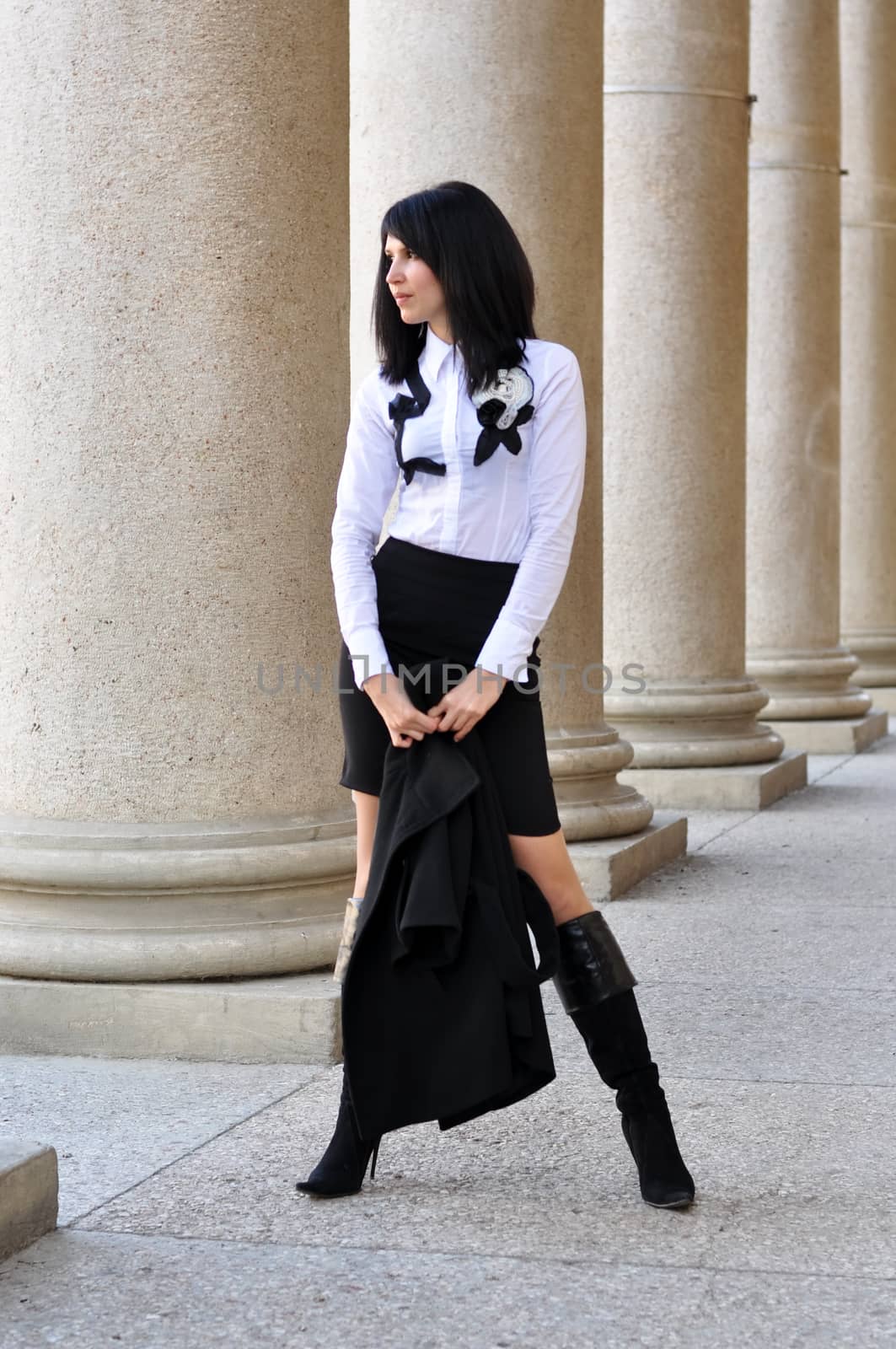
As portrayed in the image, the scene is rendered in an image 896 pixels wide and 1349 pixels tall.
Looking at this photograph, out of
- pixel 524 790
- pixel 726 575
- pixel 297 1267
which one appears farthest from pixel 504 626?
pixel 726 575

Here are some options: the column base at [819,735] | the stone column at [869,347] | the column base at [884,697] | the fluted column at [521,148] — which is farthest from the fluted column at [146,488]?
the column base at [884,697]

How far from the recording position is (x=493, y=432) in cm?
665

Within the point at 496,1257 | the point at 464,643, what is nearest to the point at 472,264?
the point at 464,643

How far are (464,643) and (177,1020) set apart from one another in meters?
2.95

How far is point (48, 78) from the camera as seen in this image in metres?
8.89

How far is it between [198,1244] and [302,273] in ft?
15.7

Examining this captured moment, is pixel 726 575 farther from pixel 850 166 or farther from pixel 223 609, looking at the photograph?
pixel 850 166

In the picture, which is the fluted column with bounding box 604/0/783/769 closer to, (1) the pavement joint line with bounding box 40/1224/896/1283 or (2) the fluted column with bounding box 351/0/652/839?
(2) the fluted column with bounding box 351/0/652/839

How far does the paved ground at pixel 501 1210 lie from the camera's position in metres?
5.70

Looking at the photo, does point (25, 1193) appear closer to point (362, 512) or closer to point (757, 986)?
point (362, 512)

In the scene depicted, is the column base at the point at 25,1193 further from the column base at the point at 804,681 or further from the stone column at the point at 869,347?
the stone column at the point at 869,347

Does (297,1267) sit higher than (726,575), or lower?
lower

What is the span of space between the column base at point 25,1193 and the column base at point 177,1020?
223 cm

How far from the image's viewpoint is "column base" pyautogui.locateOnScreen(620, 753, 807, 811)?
57.9 feet
